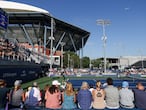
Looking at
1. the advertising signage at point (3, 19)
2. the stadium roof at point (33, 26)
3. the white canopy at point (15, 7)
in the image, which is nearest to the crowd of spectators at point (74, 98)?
the advertising signage at point (3, 19)

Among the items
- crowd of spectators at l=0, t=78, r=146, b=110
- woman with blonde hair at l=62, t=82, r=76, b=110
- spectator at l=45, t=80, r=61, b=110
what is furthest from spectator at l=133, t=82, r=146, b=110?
spectator at l=45, t=80, r=61, b=110

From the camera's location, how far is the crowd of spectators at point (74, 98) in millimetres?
8273

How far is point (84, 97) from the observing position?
8.46 metres

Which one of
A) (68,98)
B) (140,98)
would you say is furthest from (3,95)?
(140,98)

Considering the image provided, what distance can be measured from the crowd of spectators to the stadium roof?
249 feet

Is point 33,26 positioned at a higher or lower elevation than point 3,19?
higher

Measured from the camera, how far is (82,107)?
8508mm

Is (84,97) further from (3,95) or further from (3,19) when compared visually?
(3,19)

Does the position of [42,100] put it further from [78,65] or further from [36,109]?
[78,65]

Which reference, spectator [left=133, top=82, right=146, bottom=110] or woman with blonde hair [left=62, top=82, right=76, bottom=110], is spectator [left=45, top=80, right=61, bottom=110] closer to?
woman with blonde hair [left=62, top=82, right=76, bottom=110]

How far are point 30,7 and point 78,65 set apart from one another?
4183cm

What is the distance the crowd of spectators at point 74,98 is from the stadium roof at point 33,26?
75924mm

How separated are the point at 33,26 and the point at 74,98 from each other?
278 ft

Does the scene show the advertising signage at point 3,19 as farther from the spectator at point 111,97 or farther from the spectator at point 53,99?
the spectator at point 111,97
